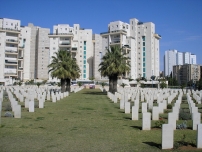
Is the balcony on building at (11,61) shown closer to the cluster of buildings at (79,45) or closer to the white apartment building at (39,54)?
the cluster of buildings at (79,45)

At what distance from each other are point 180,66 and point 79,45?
230ft

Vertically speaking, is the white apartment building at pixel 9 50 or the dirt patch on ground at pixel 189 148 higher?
the white apartment building at pixel 9 50

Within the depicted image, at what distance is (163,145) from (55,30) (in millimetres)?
100117

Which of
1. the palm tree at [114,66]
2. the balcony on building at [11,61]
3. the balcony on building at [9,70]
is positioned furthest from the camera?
the balcony on building at [11,61]

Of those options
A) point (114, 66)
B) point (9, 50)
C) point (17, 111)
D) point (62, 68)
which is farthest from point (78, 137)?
point (9, 50)

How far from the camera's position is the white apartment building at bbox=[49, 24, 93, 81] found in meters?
101

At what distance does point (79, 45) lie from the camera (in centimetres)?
10781

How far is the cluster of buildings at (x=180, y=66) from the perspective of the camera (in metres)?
140

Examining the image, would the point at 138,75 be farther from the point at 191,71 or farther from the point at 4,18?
the point at 4,18

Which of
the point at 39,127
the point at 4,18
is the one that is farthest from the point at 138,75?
the point at 39,127

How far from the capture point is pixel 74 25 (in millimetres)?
108062

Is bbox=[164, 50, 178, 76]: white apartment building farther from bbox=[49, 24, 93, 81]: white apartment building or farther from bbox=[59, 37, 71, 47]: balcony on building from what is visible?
bbox=[59, 37, 71, 47]: balcony on building

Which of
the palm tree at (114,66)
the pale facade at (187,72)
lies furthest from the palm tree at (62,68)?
the pale facade at (187,72)

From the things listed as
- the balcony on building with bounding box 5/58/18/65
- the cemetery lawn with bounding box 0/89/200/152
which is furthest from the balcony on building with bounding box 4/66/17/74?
the cemetery lawn with bounding box 0/89/200/152
